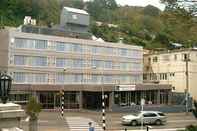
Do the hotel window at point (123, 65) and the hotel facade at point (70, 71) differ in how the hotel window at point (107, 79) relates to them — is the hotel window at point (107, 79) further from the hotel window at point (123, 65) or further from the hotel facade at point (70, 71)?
the hotel window at point (123, 65)

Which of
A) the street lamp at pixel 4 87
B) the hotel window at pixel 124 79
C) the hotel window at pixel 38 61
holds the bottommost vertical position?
the hotel window at pixel 124 79

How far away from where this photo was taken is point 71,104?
5712 cm

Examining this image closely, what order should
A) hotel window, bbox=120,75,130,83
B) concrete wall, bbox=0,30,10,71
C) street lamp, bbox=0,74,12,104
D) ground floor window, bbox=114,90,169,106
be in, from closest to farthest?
street lamp, bbox=0,74,12,104
concrete wall, bbox=0,30,10,71
ground floor window, bbox=114,90,169,106
hotel window, bbox=120,75,130,83

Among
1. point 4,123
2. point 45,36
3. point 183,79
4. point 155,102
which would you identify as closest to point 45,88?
point 45,36

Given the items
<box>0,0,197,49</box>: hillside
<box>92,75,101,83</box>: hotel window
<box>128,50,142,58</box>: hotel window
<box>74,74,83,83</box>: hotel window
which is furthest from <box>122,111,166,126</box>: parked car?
<box>0,0,197,49</box>: hillside

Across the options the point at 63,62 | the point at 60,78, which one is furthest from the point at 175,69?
the point at 60,78

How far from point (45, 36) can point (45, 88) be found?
6.92 m

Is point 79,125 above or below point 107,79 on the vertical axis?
below

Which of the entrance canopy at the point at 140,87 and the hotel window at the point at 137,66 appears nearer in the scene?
the entrance canopy at the point at 140,87

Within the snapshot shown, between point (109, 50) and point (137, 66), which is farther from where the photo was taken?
point (137, 66)

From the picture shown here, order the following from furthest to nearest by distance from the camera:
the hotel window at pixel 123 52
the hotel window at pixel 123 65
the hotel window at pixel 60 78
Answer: the hotel window at pixel 123 65 < the hotel window at pixel 123 52 < the hotel window at pixel 60 78

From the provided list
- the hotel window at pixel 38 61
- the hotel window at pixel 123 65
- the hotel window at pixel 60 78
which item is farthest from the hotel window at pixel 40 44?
the hotel window at pixel 123 65

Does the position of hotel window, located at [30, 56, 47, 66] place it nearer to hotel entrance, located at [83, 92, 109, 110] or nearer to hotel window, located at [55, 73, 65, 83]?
hotel window, located at [55, 73, 65, 83]

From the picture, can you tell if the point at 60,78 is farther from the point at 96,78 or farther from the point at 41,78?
the point at 96,78
